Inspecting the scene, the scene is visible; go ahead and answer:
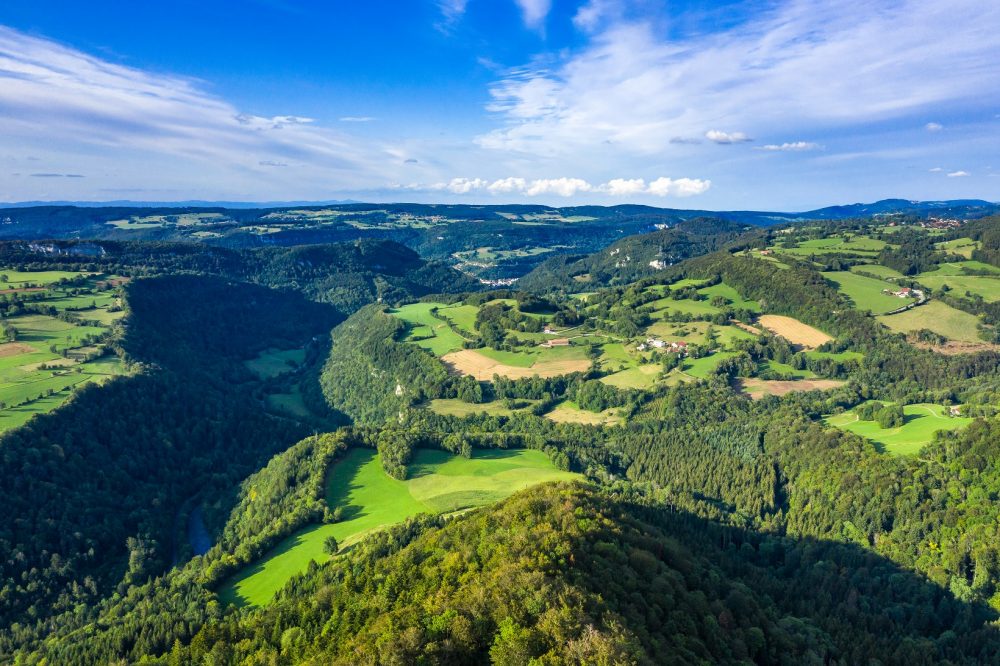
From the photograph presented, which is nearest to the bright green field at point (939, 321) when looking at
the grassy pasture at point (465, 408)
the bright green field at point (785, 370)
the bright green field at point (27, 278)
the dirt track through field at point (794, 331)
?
the dirt track through field at point (794, 331)

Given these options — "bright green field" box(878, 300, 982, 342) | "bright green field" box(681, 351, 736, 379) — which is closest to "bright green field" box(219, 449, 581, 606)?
"bright green field" box(681, 351, 736, 379)

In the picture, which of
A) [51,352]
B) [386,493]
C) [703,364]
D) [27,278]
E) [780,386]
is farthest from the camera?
[27,278]

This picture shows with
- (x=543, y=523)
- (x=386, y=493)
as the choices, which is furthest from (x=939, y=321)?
(x=543, y=523)

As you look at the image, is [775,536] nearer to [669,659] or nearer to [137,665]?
[669,659]

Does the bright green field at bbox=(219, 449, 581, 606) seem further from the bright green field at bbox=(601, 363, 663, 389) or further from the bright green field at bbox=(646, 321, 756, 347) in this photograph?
the bright green field at bbox=(646, 321, 756, 347)

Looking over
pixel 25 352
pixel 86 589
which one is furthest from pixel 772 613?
pixel 25 352

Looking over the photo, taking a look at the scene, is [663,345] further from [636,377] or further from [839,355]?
[839,355]

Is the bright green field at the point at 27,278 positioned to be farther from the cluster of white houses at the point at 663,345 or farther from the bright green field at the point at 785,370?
the bright green field at the point at 785,370
